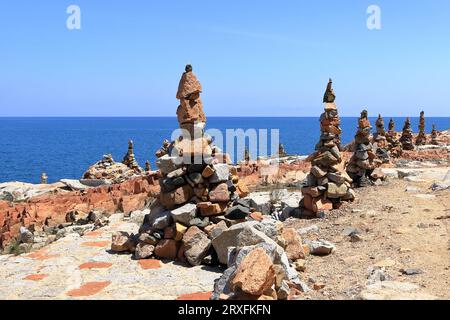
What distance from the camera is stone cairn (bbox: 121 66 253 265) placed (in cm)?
902

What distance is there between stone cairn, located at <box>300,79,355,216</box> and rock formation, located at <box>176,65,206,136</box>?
5323mm

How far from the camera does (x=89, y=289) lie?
729 cm

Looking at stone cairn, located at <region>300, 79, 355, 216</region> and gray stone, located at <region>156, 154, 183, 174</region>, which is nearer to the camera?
gray stone, located at <region>156, 154, 183, 174</region>

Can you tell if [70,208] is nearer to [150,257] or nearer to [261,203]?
[261,203]

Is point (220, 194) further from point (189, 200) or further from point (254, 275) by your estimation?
point (254, 275)

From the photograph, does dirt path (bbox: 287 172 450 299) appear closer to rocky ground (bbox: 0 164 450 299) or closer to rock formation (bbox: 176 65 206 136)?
rocky ground (bbox: 0 164 450 299)

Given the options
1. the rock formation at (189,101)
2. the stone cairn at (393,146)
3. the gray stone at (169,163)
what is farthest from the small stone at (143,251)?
the stone cairn at (393,146)

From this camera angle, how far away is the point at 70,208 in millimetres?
17344

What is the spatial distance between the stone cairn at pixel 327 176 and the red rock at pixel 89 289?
7.65 meters

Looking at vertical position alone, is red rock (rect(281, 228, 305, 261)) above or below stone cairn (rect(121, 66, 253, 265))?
below

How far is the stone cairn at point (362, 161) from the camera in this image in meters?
17.3

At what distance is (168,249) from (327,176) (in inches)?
271

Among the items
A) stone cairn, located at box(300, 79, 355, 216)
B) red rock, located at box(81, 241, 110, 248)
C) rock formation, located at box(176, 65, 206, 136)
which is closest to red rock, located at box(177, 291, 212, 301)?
rock formation, located at box(176, 65, 206, 136)
